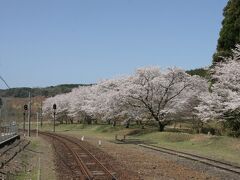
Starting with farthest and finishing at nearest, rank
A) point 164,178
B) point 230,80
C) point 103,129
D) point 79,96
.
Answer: point 79,96, point 103,129, point 230,80, point 164,178

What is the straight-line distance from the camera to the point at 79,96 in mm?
119875

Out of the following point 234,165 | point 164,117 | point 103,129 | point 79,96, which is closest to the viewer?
point 234,165

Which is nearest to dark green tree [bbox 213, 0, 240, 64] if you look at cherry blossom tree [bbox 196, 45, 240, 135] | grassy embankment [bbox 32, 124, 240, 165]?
cherry blossom tree [bbox 196, 45, 240, 135]

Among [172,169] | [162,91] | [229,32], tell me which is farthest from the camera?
[162,91]

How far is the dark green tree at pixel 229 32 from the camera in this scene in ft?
153

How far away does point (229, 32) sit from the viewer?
4756 cm

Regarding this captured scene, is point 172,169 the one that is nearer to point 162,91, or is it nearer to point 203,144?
point 203,144

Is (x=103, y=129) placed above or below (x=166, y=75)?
below

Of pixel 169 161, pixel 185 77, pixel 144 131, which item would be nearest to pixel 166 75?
pixel 185 77

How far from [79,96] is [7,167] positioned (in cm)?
9500

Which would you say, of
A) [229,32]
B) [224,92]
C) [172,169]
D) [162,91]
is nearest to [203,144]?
[224,92]

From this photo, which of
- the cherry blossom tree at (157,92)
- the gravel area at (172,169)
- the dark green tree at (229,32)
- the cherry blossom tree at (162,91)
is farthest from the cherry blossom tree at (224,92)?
the cherry blossom tree at (162,91)

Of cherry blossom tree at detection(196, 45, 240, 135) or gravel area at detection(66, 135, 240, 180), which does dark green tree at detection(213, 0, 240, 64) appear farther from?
gravel area at detection(66, 135, 240, 180)

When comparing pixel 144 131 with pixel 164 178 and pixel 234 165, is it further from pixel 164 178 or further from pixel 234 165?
pixel 164 178
